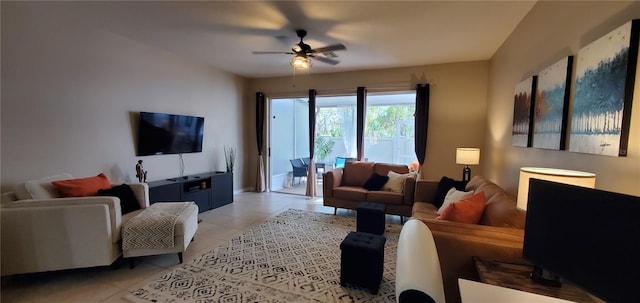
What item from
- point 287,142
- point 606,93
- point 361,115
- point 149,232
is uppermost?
point 361,115

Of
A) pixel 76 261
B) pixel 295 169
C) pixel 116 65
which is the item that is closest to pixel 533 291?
pixel 76 261

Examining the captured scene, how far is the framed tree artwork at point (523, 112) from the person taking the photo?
8.39 ft

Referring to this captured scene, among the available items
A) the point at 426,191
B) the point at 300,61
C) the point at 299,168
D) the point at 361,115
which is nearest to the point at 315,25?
the point at 300,61

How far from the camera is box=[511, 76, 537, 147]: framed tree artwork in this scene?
8.39 ft

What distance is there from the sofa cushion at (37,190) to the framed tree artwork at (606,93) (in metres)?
4.56

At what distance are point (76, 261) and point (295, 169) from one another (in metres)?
4.90

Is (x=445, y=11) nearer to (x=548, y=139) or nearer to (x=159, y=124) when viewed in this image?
(x=548, y=139)

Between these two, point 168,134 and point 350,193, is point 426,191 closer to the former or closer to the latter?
point 350,193

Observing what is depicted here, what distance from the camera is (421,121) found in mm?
4953

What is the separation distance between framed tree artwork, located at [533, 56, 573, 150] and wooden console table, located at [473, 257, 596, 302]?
1.11m

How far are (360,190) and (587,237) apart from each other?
3.51 metres

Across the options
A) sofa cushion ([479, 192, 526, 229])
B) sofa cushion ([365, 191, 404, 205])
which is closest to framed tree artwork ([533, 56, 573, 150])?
sofa cushion ([479, 192, 526, 229])

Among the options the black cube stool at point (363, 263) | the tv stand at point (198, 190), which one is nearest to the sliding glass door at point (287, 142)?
the tv stand at point (198, 190)

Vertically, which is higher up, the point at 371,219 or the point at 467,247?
the point at 467,247
